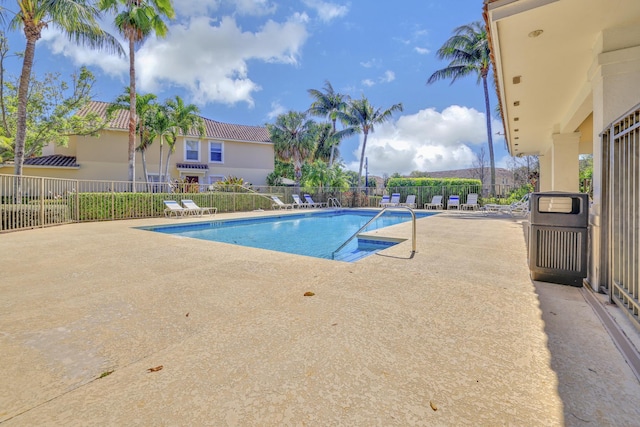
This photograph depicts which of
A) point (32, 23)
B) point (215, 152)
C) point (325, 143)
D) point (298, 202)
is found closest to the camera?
point (32, 23)

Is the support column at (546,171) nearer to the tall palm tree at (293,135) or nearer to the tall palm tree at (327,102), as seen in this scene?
the tall palm tree at (327,102)

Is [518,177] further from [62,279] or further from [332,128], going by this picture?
[62,279]

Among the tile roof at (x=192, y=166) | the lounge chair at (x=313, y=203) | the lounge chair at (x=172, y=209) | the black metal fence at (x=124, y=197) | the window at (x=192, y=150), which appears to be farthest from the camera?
the window at (x=192, y=150)

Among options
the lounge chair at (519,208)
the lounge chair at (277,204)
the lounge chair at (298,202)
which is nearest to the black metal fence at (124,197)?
the lounge chair at (277,204)

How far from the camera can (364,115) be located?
26.8 meters

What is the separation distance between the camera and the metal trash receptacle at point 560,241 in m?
3.63

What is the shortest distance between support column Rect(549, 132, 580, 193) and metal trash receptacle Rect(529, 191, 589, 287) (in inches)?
259

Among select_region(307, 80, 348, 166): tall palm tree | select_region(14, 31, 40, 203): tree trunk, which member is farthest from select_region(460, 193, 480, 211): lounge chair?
select_region(14, 31, 40, 203): tree trunk

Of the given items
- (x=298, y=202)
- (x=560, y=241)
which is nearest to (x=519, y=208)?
(x=560, y=241)

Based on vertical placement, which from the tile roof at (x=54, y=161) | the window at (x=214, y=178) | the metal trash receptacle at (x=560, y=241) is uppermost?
the tile roof at (x=54, y=161)

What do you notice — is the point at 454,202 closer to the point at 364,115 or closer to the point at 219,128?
the point at 364,115

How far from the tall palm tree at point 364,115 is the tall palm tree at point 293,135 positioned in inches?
144

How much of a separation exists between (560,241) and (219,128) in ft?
83.4

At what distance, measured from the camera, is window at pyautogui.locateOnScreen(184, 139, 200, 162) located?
75.2ft
